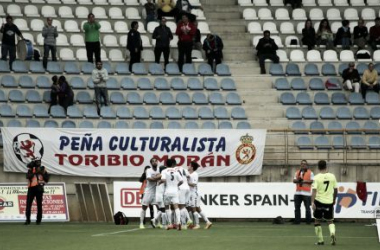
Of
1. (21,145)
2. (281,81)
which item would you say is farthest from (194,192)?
(281,81)

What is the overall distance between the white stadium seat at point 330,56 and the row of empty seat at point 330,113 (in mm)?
3582

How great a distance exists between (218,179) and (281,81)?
5974mm

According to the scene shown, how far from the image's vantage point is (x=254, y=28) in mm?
41938

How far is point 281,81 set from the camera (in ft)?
127

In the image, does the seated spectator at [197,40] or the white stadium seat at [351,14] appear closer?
the seated spectator at [197,40]

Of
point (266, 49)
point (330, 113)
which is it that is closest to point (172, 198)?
point (330, 113)

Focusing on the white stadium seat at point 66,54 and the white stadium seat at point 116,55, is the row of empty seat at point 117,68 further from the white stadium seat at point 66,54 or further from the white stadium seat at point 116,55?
the white stadium seat at point 116,55

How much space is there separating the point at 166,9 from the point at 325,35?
6.21 meters

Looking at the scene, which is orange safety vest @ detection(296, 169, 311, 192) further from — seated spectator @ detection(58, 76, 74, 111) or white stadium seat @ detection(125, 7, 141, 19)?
white stadium seat @ detection(125, 7, 141, 19)

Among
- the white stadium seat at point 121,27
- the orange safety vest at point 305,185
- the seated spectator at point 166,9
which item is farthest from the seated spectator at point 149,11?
the orange safety vest at point 305,185

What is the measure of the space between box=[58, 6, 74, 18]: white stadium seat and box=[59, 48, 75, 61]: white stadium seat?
7.60 ft

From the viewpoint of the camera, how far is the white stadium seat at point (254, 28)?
137 ft

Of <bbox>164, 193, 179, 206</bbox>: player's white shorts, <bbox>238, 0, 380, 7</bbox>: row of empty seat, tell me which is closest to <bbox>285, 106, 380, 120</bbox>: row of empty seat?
<bbox>238, 0, 380, 7</bbox>: row of empty seat

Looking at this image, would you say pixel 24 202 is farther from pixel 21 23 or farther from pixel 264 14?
pixel 264 14
